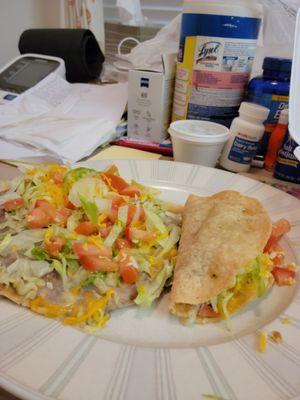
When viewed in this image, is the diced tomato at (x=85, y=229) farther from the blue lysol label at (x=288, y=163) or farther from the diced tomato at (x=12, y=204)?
the blue lysol label at (x=288, y=163)

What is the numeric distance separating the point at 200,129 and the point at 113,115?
45cm

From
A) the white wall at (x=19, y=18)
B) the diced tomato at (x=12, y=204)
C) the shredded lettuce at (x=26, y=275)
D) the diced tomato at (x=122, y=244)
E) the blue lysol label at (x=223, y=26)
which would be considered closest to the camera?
the shredded lettuce at (x=26, y=275)

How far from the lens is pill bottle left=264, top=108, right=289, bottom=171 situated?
3.39 ft

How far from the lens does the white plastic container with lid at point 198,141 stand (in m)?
0.99

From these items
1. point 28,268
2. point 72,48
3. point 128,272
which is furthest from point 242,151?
point 72,48

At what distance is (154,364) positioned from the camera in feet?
1.49

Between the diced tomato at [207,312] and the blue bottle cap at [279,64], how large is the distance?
791 mm

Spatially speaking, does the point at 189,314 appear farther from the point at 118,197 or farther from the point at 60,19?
the point at 60,19

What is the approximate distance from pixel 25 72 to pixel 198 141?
3.63 feet

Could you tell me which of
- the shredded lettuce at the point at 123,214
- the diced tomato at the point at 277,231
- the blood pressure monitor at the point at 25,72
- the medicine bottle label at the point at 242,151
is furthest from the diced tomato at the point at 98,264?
the blood pressure monitor at the point at 25,72

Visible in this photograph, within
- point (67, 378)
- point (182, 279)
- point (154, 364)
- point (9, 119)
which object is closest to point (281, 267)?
point (182, 279)

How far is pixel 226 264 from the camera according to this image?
1.98 ft

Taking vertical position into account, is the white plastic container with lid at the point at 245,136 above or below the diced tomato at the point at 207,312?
above

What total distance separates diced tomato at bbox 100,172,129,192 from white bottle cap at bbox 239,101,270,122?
455 mm
